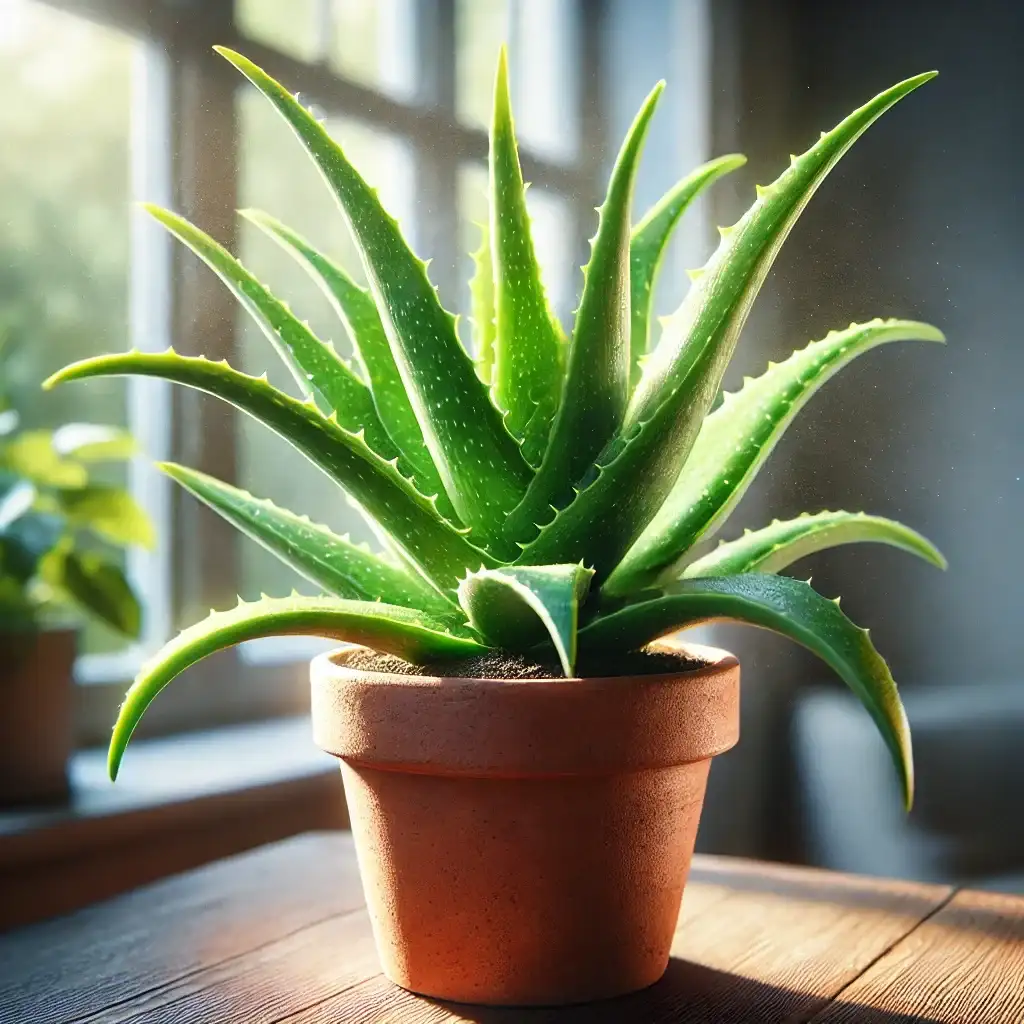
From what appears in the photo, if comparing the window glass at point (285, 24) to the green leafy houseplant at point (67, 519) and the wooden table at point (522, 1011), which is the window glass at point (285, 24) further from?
the wooden table at point (522, 1011)

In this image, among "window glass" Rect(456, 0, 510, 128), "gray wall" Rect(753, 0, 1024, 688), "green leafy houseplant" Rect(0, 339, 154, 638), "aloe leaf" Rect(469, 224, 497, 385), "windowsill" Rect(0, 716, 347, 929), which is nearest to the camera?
"aloe leaf" Rect(469, 224, 497, 385)

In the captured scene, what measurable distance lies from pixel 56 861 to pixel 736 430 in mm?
Result: 725

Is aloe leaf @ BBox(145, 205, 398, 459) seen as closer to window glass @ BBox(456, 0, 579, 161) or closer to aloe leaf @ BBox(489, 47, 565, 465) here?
aloe leaf @ BBox(489, 47, 565, 465)

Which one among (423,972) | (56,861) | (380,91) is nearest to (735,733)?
(423,972)

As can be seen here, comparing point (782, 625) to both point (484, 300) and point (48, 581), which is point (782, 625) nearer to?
point (484, 300)

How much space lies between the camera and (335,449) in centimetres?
51

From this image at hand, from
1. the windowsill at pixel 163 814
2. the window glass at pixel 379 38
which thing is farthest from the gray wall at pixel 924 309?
the windowsill at pixel 163 814

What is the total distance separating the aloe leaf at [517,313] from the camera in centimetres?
55

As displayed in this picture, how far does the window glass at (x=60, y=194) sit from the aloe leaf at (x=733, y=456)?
75cm

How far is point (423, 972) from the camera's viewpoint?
1.75 feet

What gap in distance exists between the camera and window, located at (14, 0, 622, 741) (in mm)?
1099

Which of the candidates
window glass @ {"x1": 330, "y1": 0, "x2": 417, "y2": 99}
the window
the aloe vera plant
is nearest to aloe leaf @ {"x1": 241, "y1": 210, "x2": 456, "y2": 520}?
the aloe vera plant

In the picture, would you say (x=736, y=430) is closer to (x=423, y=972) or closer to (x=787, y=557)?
(x=787, y=557)

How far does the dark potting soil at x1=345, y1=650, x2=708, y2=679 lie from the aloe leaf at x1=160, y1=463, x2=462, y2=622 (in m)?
0.03
